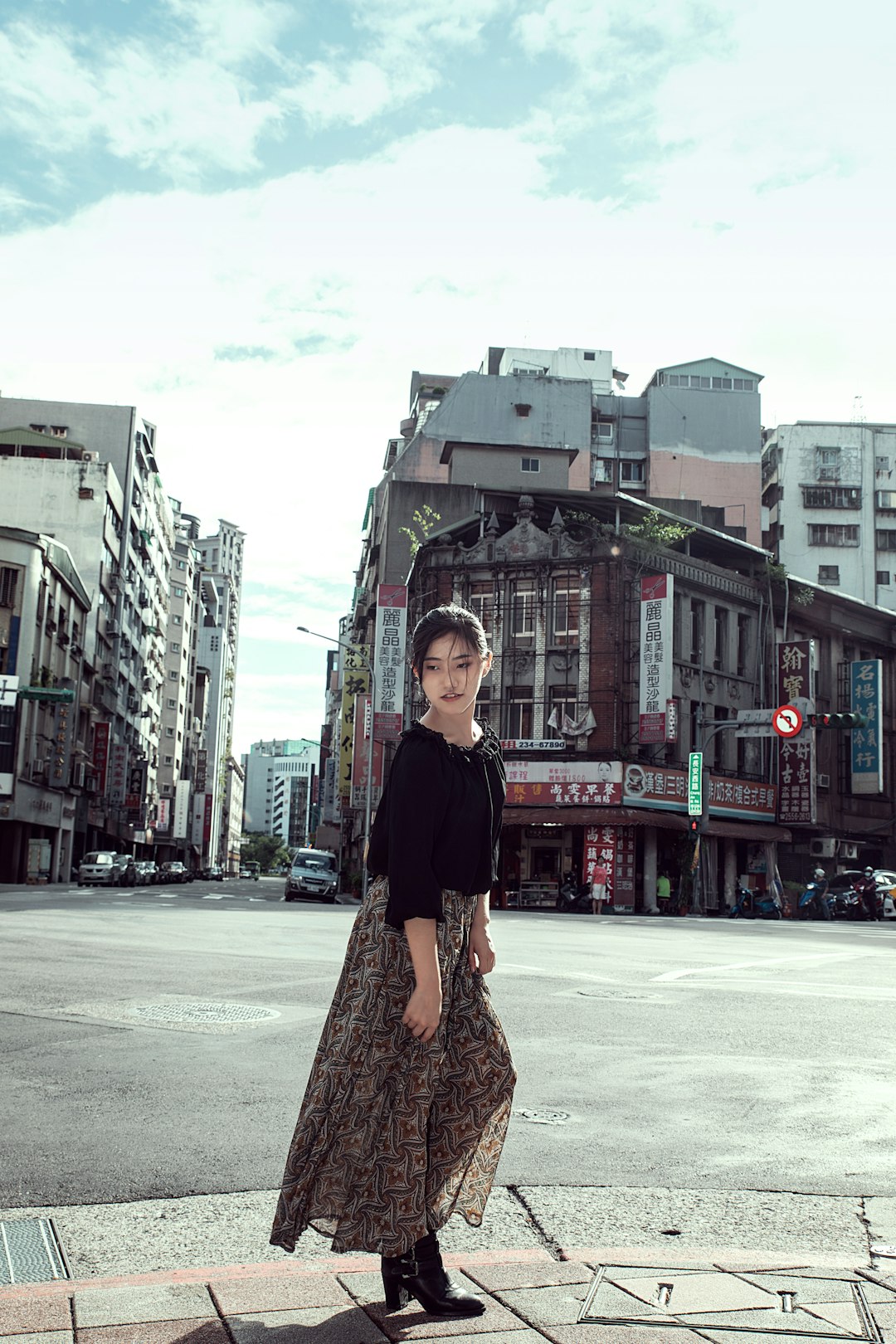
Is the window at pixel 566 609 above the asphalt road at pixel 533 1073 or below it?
above

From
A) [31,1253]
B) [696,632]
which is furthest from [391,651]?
[31,1253]

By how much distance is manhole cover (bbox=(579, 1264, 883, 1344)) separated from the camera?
2.86 metres

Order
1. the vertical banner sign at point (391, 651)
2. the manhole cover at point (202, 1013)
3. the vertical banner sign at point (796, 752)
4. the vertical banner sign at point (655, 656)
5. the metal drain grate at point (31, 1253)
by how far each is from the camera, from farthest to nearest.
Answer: the vertical banner sign at point (391, 651) < the vertical banner sign at point (796, 752) < the vertical banner sign at point (655, 656) < the manhole cover at point (202, 1013) < the metal drain grate at point (31, 1253)

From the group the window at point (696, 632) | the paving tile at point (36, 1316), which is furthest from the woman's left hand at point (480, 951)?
the window at point (696, 632)

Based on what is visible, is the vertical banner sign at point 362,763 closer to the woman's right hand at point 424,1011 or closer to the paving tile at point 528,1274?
the paving tile at point 528,1274

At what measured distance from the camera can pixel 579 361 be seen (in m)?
70.1

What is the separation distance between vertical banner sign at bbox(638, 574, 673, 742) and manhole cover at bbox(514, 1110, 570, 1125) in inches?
1407

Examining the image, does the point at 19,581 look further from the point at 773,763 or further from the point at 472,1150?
the point at 472,1150

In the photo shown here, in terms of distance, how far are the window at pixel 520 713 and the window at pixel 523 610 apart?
79.3 inches

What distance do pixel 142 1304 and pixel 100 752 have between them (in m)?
62.7

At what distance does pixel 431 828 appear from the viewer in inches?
129

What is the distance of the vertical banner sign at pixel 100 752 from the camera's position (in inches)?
2484

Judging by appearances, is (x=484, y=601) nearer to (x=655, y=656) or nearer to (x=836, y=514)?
(x=655, y=656)

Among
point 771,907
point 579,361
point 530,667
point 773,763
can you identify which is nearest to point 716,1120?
point 771,907
